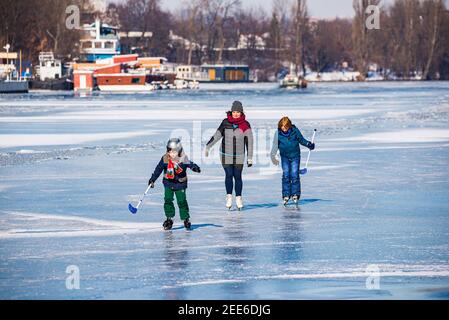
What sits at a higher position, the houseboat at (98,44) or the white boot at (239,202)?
the houseboat at (98,44)

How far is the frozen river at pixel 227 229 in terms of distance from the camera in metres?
8.12

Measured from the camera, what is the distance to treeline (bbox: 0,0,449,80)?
102375mm

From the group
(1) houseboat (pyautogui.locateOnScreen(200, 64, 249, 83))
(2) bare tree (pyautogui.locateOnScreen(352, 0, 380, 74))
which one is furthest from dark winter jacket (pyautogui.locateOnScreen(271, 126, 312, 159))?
(1) houseboat (pyautogui.locateOnScreen(200, 64, 249, 83))

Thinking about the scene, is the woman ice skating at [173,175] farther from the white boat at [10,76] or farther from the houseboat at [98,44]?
the houseboat at [98,44]

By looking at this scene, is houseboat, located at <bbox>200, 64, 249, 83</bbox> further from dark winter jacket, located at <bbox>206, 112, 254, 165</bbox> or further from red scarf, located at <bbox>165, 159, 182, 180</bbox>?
red scarf, located at <bbox>165, 159, 182, 180</bbox>

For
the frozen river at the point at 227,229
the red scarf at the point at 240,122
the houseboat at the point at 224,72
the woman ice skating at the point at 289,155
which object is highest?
the red scarf at the point at 240,122

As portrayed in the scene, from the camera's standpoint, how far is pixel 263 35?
516 ft

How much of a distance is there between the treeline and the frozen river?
78.9 m

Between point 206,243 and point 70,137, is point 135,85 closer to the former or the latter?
point 70,137

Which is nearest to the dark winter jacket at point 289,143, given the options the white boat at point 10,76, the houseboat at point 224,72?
the white boat at point 10,76

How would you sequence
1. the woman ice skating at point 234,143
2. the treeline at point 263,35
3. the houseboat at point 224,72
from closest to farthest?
the woman ice skating at point 234,143 → the treeline at point 263,35 → the houseboat at point 224,72

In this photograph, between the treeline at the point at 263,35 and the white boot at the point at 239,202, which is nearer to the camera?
the white boot at the point at 239,202

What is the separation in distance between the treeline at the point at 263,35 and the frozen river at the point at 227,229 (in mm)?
78908

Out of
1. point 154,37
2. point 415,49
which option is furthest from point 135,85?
point 154,37
